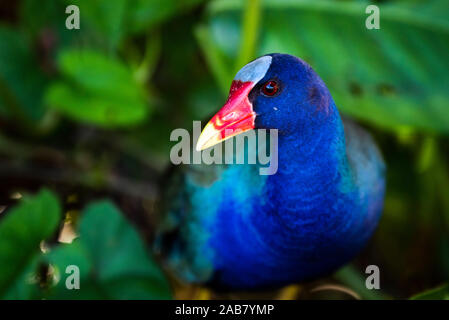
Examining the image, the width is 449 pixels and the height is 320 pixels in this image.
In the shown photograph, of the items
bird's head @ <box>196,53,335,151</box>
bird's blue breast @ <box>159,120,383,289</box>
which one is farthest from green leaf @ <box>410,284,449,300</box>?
bird's head @ <box>196,53,335,151</box>

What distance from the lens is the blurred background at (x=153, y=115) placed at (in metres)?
1.51

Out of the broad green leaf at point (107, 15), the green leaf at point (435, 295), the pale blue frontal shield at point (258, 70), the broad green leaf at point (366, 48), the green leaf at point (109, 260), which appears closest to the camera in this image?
the pale blue frontal shield at point (258, 70)

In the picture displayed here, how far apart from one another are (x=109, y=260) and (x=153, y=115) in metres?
0.76

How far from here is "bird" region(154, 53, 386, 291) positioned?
42.5 inches

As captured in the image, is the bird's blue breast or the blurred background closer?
the bird's blue breast

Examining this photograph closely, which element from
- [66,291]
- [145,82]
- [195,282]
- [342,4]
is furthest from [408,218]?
[66,291]

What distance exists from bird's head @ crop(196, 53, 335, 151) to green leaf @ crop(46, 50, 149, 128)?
655 mm

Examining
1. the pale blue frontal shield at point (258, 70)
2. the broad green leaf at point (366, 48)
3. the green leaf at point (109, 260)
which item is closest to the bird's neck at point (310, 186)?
the pale blue frontal shield at point (258, 70)

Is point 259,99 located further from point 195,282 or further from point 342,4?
point 342,4

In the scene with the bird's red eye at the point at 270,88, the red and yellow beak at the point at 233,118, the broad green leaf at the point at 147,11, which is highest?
the broad green leaf at the point at 147,11

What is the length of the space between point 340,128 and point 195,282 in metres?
0.57

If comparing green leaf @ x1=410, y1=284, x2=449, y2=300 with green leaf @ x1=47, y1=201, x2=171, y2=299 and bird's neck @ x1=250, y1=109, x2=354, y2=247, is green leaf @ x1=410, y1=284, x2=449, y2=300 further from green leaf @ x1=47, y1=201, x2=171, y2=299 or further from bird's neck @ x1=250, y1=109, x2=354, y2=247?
green leaf @ x1=47, y1=201, x2=171, y2=299

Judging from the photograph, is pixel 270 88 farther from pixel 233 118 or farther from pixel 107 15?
pixel 107 15

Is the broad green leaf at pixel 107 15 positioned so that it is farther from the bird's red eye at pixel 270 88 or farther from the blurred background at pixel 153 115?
the bird's red eye at pixel 270 88
